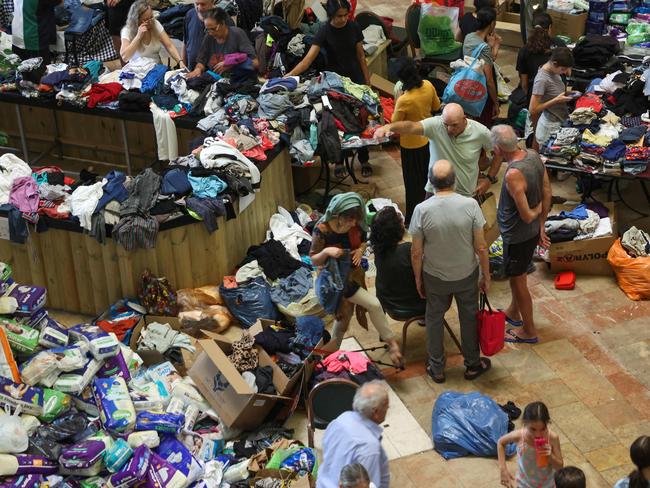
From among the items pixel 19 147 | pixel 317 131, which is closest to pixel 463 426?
pixel 317 131

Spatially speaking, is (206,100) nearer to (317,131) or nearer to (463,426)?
(317,131)

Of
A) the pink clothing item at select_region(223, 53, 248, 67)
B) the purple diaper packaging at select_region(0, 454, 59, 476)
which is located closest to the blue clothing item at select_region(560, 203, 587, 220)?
the pink clothing item at select_region(223, 53, 248, 67)

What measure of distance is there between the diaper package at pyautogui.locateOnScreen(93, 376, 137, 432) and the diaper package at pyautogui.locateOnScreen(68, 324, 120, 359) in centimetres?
20

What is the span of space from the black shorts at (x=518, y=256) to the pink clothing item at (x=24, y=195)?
→ 377 centimetres

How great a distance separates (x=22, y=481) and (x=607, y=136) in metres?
5.86

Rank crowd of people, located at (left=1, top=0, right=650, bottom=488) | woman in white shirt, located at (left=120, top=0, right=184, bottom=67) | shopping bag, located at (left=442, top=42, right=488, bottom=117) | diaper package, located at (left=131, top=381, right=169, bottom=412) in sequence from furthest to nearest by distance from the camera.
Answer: woman in white shirt, located at (left=120, top=0, right=184, bottom=67), shopping bag, located at (left=442, top=42, right=488, bottom=117), diaper package, located at (left=131, top=381, right=169, bottom=412), crowd of people, located at (left=1, top=0, right=650, bottom=488)

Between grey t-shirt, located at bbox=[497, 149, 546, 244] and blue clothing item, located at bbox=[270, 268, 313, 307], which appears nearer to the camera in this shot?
grey t-shirt, located at bbox=[497, 149, 546, 244]

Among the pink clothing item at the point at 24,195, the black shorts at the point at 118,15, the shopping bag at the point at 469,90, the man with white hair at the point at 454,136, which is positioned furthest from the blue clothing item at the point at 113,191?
the black shorts at the point at 118,15

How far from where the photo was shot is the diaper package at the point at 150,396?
7199 mm

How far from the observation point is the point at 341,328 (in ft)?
25.7

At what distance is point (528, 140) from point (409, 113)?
2.08m

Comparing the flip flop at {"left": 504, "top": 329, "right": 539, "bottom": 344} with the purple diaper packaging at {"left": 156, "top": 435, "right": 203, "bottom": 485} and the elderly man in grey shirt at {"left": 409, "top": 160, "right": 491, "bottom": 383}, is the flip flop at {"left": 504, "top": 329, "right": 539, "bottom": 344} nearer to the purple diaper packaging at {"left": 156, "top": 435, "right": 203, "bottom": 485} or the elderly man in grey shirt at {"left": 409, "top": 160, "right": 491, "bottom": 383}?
the elderly man in grey shirt at {"left": 409, "top": 160, "right": 491, "bottom": 383}

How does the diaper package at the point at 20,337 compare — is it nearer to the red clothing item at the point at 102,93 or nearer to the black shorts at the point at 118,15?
the red clothing item at the point at 102,93

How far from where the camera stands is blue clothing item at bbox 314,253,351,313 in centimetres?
746
